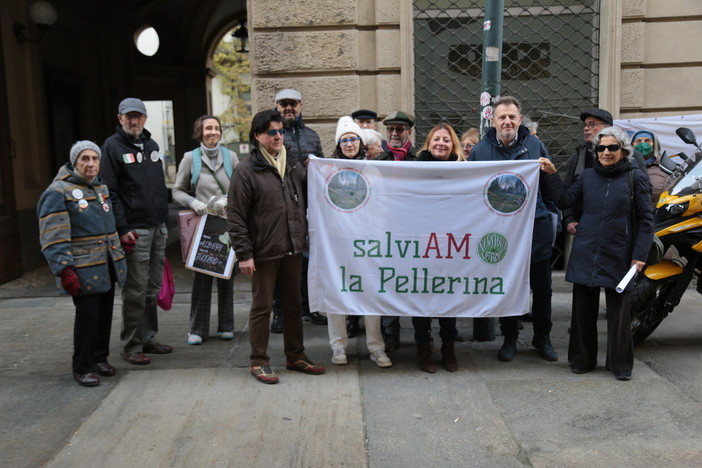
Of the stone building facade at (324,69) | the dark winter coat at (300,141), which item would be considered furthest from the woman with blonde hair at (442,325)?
the stone building facade at (324,69)

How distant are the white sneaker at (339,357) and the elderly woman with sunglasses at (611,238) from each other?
5.63ft

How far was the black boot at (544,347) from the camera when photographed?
5340 mm

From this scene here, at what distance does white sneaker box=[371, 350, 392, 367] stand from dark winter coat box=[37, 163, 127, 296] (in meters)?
1.94

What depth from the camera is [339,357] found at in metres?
5.29

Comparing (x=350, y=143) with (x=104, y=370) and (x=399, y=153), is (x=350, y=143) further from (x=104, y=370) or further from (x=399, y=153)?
(x=104, y=370)

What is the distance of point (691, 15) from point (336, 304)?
5.58 m

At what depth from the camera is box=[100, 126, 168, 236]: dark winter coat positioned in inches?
203

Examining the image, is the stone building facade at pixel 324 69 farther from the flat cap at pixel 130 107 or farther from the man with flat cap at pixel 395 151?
the flat cap at pixel 130 107

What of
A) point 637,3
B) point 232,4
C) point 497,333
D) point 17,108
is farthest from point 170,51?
point 497,333

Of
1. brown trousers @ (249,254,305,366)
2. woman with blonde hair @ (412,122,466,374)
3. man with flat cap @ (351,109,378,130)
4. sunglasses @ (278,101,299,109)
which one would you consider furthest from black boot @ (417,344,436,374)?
man with flat cap @ (351,109,378,130)

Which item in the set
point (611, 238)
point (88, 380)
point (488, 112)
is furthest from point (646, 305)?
→ point (88, 380)

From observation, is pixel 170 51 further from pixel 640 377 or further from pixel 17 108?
pixel 640 377

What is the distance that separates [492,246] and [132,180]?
9.00 feet

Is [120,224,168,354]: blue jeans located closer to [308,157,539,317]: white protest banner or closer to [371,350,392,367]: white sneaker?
[308,157,539,317]: white protest banner
